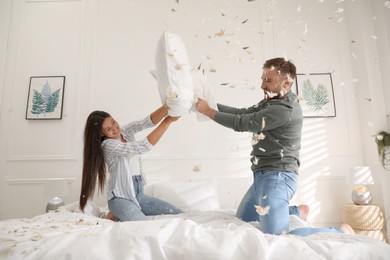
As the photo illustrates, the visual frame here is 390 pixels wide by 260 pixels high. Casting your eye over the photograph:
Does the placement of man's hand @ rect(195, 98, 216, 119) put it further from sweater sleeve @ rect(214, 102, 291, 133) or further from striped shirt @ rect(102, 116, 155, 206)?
striped shirt @ rect(102, 116, 155, 206)

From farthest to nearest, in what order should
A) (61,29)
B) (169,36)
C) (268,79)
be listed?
1. (61,29)
2. (268,79)
3. (169,36)

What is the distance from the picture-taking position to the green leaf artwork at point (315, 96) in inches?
137

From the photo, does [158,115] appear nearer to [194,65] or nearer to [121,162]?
[121,162]

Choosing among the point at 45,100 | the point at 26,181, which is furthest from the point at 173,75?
the point at 26,181

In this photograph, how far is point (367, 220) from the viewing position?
2.89 metres

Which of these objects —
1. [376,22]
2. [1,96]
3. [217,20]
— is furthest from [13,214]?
[376,22]

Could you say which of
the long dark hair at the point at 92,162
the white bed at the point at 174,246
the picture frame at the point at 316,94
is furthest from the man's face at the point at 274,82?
the picture frame at the point at 316,94

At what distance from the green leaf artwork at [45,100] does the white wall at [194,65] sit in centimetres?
14

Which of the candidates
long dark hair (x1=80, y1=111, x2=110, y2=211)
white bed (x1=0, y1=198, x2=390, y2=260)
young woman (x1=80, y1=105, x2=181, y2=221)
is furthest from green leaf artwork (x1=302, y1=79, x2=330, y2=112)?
white bed (x1=0, y1=198, x2=390, y2=260)

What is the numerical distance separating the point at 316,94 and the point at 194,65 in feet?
5.21

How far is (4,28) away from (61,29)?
2.31 ft

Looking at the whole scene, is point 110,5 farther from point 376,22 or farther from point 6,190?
point 376,22

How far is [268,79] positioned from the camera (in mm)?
1856

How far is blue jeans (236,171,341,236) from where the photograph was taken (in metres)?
1.49
